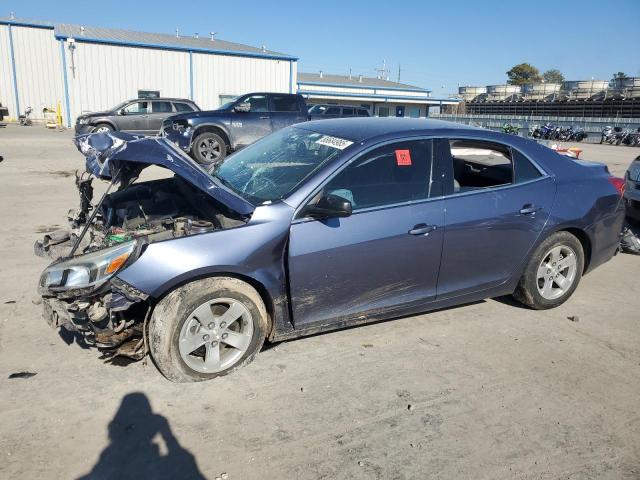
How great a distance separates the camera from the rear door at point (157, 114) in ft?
62.5

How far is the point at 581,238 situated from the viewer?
4.62 m

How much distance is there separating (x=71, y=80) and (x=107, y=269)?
105ft

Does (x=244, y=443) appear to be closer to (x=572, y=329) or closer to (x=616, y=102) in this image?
(x=572, y=329)

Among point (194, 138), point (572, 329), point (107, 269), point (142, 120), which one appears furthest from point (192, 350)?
point (142, 120)

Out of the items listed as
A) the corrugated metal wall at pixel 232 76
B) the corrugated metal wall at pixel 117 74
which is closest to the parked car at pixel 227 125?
the corrugated metal wall at pixel 117 74

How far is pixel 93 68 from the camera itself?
30.7 m

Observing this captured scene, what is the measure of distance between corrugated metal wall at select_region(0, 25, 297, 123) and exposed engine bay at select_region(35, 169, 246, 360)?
3091cm

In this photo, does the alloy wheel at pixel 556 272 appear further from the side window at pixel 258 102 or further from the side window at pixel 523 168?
the side window at pixel 258 102

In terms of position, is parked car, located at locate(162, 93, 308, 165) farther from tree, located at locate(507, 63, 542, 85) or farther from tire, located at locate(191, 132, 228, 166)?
tree, located at locate(507, 63, 542, 85)

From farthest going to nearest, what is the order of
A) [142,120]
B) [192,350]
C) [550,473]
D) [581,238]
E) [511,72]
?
[511,72], [142,120], [581,238], [192,350], [550,473]

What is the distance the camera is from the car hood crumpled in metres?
3.32

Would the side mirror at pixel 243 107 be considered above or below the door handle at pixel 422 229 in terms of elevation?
above

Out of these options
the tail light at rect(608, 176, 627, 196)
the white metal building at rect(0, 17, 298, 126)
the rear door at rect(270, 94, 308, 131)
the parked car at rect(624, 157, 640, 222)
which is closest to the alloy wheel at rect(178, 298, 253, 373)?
the tail light at rect(608, 176, 627, 196)

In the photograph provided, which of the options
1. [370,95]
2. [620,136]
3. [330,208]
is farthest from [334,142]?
[370,95]
